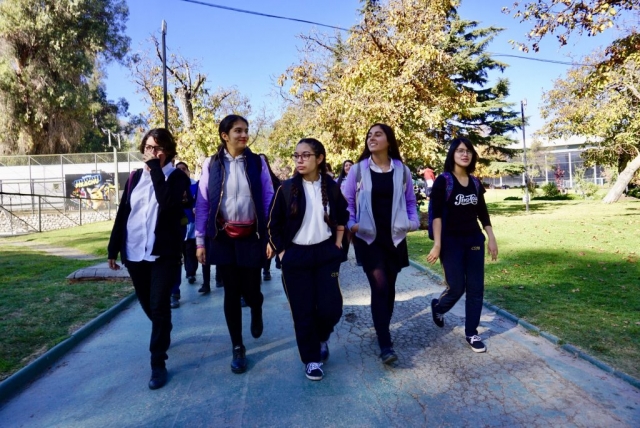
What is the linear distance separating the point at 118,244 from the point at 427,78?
14.0 meters

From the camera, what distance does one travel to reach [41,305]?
6.33 meters

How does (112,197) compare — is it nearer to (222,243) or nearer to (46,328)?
(46,328)

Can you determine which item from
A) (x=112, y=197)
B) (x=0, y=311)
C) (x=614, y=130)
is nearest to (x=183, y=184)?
(x=0, y=311)

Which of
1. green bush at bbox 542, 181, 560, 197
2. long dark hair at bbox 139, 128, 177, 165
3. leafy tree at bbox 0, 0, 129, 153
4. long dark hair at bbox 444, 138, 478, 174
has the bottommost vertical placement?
green bush at bbox 542, 181, 560, 197

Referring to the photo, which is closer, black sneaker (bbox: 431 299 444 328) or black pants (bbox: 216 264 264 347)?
black pants (bbox: 216 264 264 347)

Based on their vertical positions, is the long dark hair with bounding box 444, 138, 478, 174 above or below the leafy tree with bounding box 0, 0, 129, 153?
below

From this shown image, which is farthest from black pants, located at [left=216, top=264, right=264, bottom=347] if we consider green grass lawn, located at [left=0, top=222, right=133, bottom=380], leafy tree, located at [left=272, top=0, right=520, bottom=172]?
leafy tree, located at [left=272, top=0, right=520, bottom=172]

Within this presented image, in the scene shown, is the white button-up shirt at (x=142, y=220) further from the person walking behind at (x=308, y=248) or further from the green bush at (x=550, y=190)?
the green bush at (x=550, y=190)

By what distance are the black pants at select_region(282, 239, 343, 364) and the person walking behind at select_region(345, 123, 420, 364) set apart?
38 centimetres

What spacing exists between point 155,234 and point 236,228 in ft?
2.08

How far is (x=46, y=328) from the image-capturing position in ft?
17.3

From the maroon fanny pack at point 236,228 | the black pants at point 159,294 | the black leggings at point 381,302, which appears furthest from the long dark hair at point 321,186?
the black pants at point 159,294

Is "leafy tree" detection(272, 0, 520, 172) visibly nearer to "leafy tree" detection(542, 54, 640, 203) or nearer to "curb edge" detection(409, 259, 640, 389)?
"leafy tree" detection(542, 54, 640, 203)

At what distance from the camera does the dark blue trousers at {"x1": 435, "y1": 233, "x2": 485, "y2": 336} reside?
430 cm
